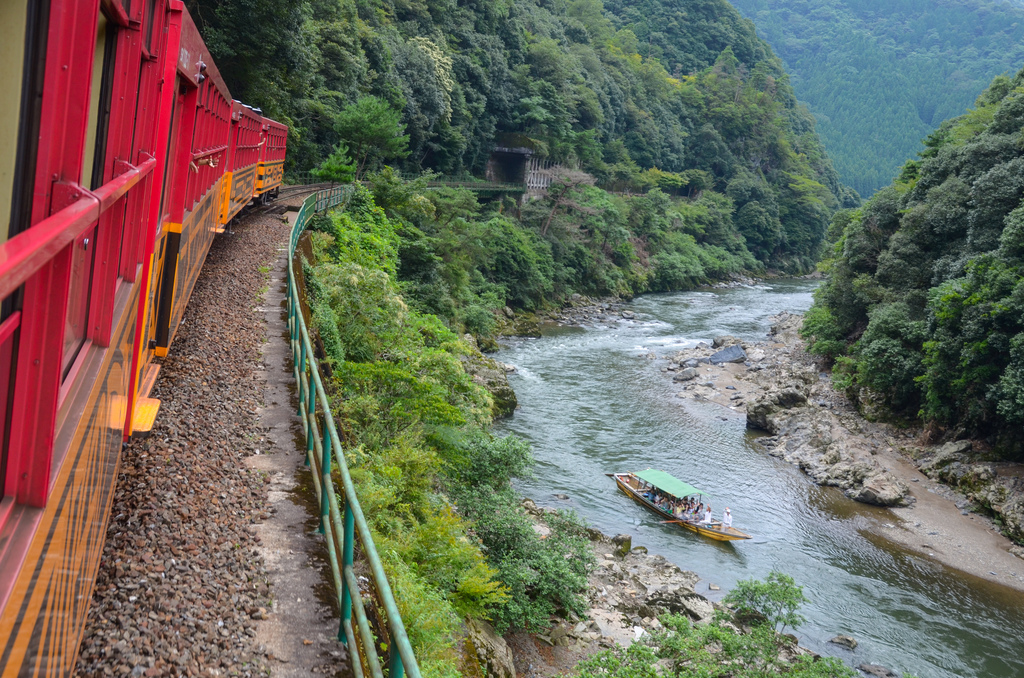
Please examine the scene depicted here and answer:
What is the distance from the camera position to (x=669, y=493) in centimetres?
1767

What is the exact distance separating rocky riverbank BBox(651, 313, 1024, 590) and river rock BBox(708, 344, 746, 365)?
1.36ft

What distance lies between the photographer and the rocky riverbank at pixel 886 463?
57.5 feet

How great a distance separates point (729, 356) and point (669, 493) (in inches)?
599

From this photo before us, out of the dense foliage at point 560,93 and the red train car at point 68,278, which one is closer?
the red train car at point 68,278

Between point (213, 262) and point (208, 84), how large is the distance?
6141 millimetres

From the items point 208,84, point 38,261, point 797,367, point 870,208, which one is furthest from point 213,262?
point 870,208

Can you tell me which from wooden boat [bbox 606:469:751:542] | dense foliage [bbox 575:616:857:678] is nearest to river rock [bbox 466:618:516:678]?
dense foliage [bbox 575:616:857:678]

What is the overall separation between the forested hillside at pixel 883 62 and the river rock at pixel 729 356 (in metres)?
96.3

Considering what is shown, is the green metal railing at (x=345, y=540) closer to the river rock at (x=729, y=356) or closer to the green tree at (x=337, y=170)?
the green tree at (x=337, y=170)

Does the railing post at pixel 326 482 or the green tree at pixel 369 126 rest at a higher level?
the green tree at pixel 369 126

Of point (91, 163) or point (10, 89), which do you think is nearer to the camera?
point (10, 89)

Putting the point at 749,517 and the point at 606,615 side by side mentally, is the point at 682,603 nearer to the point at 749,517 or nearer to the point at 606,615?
the point at 606,615

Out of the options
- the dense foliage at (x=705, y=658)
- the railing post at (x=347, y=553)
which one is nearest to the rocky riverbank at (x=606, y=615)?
the dense foliage at (x=705, y=658)

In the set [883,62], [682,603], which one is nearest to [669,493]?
[682,603]
